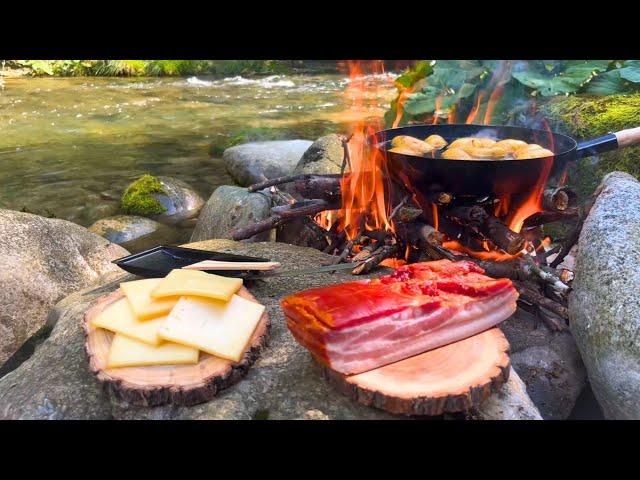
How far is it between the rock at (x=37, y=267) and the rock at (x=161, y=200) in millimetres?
2313

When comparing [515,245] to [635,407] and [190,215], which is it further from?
[190,215]

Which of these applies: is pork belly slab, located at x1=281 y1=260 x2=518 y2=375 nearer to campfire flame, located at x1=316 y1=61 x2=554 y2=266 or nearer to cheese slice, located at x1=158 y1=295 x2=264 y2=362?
cheese slice, located at x1=158 y1=295 x2=264 y2=362

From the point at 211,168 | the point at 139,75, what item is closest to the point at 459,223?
the point at 211,168

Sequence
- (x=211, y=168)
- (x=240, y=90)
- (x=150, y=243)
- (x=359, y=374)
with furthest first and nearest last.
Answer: (x=240, y=90)
(x=211, y=168)
(x=150, y=243)
(x=359, y=374)

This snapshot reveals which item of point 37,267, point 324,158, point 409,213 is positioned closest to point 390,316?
point 409,213

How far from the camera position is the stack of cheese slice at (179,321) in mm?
2305

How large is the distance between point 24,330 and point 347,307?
8.13ft

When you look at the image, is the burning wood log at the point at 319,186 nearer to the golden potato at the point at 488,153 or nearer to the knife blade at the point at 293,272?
the knife blade at the point at 293,272

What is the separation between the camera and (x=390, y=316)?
2297 mm

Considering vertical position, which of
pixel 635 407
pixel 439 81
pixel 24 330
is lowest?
pixel 24 330

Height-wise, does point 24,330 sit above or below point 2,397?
below

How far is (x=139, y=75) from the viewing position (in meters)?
17.2

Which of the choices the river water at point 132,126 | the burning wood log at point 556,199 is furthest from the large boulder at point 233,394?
the river water at point 132,126

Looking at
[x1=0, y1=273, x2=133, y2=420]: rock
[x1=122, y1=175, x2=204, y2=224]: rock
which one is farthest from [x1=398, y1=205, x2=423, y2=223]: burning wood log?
[x1=122, y1=175, x2=204, y2=224]: rock
